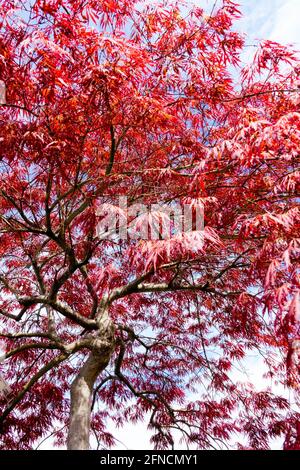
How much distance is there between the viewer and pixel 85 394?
374 centimetres

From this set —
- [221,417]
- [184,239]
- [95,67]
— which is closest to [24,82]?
[95,67]

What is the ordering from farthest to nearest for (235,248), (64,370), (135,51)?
1. (64,370)
2. (235,248)
3. (135,51)

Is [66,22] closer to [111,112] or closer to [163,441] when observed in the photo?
[111,112]

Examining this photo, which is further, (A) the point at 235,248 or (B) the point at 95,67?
(A) the point at 235,248

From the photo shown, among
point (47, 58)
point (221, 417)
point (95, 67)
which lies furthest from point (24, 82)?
point (221, 417)

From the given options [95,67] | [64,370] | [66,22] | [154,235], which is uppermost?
[66,22]

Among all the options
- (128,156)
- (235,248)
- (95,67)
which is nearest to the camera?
(95,67)

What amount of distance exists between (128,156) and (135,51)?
1.70 metres

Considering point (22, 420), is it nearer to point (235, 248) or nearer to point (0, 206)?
point (0, 206)

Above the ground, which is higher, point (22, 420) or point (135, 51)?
point (135, 51)

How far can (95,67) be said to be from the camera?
2.84 m

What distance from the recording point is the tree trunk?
3.49 m

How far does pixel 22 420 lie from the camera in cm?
504

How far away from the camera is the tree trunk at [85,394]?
349cm
